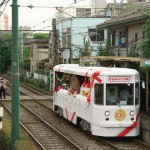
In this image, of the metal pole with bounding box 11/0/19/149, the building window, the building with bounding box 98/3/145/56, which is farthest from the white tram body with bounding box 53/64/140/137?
the building window

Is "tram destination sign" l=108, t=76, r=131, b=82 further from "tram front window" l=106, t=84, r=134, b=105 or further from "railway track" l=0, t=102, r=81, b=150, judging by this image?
"railway track" l=0, t=102, r=81, b=150

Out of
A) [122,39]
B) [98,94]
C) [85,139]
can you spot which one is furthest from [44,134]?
[122,39]

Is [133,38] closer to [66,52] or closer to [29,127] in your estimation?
[29,127]

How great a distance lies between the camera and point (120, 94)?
17.1 meters

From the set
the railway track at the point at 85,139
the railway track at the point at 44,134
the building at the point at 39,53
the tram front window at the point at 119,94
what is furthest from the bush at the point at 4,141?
the building at the point at 39,53

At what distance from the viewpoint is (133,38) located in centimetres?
2838

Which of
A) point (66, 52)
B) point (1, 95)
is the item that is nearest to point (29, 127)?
point (1, 95)

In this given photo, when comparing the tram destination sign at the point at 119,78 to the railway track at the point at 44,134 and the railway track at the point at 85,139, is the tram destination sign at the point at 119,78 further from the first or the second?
the railway track at the point at 44,134

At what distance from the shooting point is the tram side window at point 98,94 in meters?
17.0

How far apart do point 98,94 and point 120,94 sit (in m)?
0.84

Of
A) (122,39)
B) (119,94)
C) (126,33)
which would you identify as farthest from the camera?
(122,39)

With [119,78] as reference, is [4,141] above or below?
below

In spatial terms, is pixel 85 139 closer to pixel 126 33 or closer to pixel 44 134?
pixel 44 134

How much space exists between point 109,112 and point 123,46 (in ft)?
44.5
